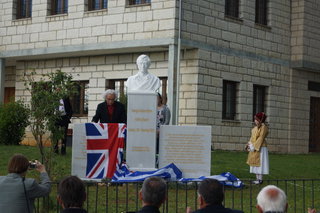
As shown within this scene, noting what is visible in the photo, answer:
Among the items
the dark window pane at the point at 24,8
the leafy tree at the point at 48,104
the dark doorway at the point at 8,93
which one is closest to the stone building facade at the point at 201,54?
the dark window pane at the point at 24,8

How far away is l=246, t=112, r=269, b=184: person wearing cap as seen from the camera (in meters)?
15.2

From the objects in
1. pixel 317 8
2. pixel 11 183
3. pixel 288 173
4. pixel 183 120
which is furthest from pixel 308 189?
pixel 317 8

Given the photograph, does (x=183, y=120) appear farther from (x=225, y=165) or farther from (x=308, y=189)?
(x=308, y=189)

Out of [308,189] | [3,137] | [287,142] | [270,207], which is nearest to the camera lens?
[270,207]

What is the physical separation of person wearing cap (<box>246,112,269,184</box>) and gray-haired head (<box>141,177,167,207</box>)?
31.4 ft

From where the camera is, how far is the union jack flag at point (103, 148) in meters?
13.7

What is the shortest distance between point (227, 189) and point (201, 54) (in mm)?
11526

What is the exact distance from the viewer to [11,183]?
22.6 ft

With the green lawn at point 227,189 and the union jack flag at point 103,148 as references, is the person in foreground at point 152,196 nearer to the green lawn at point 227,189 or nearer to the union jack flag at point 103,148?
the green lawn at point 227,189

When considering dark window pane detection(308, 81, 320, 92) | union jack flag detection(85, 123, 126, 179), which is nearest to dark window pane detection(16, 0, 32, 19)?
dark window pane detection(308, 81, 320, 92)

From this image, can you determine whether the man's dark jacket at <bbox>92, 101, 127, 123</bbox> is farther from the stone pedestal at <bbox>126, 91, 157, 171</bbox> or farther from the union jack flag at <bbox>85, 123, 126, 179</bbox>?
the stone pedestal at <bbox>126, 91, 157, 171</bbox>

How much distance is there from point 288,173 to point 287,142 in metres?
11.7

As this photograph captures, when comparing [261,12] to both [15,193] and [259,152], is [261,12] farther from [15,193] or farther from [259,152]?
[15,193]

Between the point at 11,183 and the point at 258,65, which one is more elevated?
the point at 258,65
